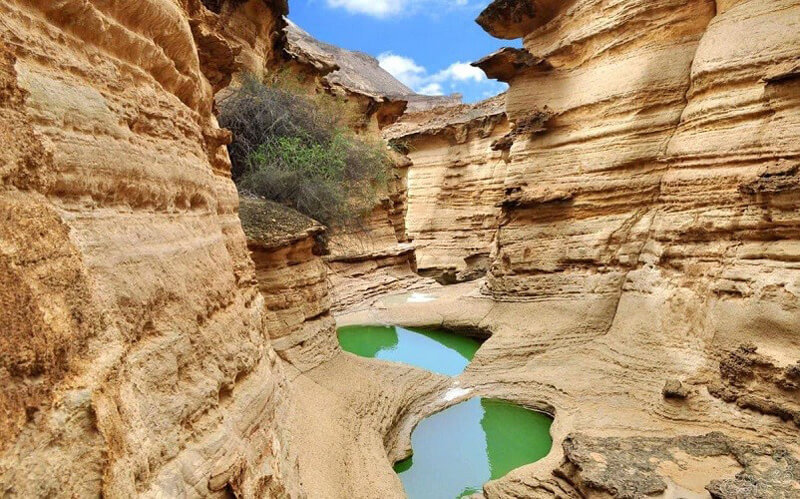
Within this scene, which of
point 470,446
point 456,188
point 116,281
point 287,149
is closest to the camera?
point 116,281

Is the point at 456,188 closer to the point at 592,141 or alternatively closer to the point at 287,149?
the point at 592,141

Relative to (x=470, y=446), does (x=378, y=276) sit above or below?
above

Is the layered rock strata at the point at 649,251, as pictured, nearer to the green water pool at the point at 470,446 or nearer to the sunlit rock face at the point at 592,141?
the sunlit rock face at the point at 592,141

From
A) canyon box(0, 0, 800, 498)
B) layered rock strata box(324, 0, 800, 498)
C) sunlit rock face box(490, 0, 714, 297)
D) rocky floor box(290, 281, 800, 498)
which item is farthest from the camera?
sunlit rock face box(490, 0, 714, 297)

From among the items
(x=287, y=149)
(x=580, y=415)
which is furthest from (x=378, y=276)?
(x=580, y=415)

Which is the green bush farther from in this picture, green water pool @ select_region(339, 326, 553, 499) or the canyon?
green water pool @ select_region(339, 326, 553, 499)

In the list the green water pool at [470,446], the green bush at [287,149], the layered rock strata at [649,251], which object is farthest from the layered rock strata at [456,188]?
the green water pool at [470,446]

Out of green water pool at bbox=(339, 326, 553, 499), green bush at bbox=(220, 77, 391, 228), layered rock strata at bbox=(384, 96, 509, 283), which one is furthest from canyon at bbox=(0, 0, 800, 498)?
layered rock strata at bbox=(384, 96, 509, 283)
